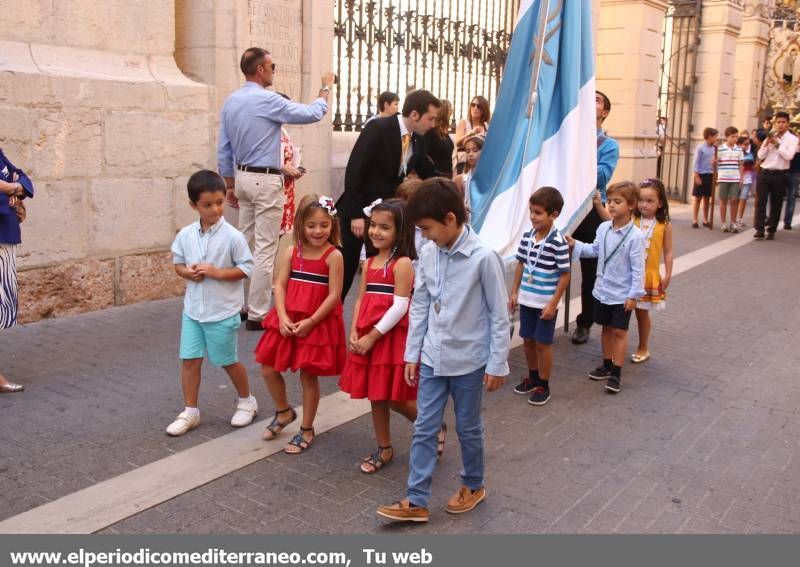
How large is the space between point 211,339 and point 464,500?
1675 mm

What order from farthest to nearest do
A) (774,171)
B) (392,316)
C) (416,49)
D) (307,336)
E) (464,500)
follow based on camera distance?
(774,171)
(416,49)
(307,336)
(392,316)
(464,500)

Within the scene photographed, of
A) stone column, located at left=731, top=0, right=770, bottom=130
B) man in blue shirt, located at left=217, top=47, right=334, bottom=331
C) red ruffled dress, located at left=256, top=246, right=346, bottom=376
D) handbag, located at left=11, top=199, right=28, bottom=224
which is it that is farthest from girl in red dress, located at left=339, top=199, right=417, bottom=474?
stone column, located at left=731, top=0, right=770, bottom=130

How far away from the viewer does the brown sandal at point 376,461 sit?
163 inches

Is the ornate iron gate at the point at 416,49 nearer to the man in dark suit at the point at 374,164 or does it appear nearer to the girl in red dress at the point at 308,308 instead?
the man in dark suit at the point at 374,164

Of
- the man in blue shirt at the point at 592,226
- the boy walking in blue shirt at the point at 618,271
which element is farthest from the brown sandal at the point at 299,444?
the man in blue shirt at the point at 592,226

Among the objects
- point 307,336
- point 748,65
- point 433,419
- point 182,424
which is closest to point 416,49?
point 307,336

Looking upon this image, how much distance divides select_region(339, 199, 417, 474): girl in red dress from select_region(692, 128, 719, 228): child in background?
1166 cm

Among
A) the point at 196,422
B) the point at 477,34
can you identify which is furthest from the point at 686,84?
the point at 196,422

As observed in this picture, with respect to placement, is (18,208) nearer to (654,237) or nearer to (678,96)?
(654,237)

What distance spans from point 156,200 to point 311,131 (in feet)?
7.34

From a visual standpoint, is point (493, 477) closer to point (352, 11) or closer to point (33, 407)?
point (33, 407)

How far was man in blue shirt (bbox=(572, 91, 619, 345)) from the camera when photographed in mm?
6676

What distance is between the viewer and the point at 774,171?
1354 centimetres

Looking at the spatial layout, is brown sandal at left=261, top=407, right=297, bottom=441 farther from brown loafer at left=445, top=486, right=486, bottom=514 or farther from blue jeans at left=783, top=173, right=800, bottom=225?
blue jeans at left=783, top=173, right=800, bottom=225
